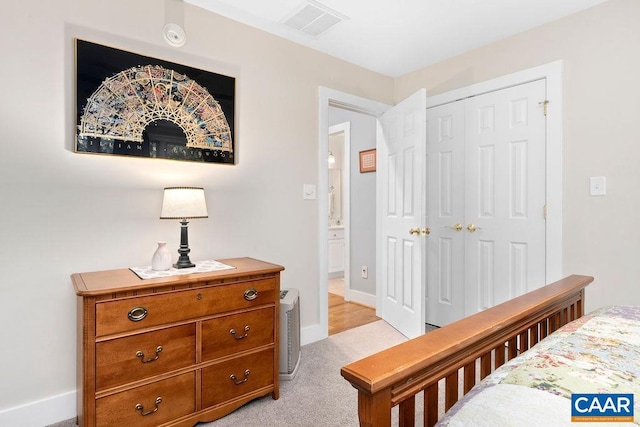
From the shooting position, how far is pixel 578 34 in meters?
2.30

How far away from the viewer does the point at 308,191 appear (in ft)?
9.16

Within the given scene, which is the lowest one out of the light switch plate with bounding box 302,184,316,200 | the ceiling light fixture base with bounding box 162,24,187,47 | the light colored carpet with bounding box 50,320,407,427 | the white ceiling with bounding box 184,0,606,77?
the light colored carpet with bounding box 50,320,407,427

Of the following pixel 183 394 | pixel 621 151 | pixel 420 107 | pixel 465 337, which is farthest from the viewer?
pixel 420 107

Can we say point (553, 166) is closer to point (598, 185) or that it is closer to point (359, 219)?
point (598, 185)

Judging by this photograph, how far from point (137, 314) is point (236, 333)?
516 mm

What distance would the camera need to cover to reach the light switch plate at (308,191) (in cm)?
277

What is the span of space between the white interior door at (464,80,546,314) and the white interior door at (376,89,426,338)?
50 centimetres

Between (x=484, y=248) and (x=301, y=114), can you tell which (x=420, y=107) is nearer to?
(x=301, y=114)

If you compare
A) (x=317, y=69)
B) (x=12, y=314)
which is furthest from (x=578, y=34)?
(x=12, y=314)

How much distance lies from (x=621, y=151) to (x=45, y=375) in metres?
3.56

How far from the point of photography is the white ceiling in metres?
2.21

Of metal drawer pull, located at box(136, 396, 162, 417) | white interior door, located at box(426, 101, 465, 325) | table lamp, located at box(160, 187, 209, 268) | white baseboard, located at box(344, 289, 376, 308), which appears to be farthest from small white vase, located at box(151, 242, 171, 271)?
white baseboard, located at box(344, 289, 376, 308)

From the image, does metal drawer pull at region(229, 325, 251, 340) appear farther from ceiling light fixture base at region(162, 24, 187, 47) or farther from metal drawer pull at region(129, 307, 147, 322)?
ceiling light fixture base at region(162, 24, 187, 47)

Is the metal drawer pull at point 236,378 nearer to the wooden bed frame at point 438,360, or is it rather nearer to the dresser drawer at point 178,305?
the dresser drawer at point 178,305
